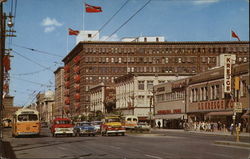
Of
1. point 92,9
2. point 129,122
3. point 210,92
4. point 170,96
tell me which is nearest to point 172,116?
point 170,96

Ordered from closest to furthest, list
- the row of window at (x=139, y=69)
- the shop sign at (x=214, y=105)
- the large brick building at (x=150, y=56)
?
the shop sign at (x=214, y=105) → the row of window at (x=139, y=69) → the large brick building at (x=150, y=56)

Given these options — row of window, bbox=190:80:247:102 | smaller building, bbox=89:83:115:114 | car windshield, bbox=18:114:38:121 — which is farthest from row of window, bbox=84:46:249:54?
car windshield, bbox=18:114:38:121

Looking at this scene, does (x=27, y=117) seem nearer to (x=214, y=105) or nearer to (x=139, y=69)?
(x=214, y=105)

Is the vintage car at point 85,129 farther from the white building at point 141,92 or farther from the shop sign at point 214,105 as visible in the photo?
the white building at point 141,92

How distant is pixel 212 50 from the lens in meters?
131

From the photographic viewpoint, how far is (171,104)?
87.7 m

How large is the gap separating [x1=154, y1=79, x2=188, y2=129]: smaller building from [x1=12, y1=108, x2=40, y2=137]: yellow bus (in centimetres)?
3924

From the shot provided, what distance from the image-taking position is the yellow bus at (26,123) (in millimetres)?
44281

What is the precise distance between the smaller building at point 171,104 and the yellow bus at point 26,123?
129ft

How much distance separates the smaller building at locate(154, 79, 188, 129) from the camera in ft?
268

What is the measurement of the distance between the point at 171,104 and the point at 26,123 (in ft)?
154

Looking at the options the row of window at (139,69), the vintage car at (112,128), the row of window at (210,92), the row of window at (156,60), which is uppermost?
the row of window at (156,60)

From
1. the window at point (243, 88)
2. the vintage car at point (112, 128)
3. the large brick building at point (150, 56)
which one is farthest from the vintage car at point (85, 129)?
the large brick building at point (150, 56)

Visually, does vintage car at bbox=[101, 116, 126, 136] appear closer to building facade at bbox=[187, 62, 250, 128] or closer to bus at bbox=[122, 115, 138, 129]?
building facade at bbox=[187, 62, 250, 128]
